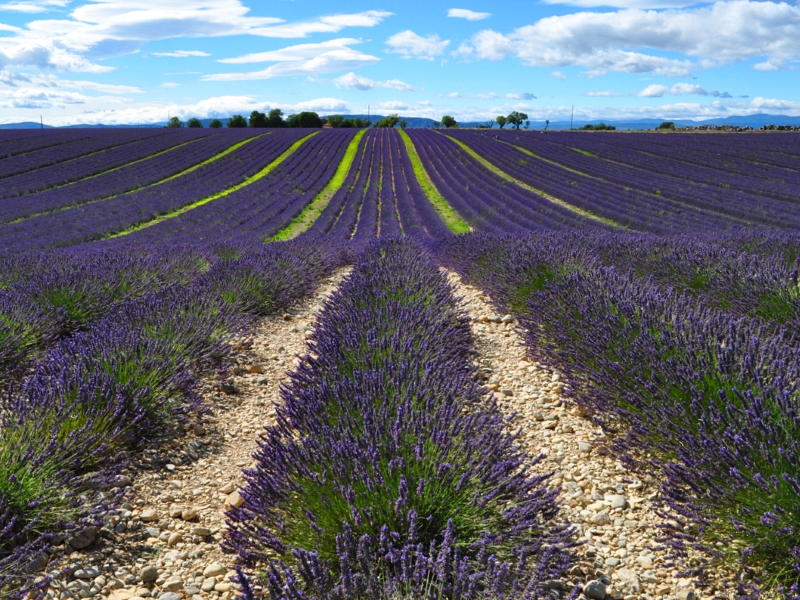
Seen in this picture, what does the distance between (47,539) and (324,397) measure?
4.08 ft

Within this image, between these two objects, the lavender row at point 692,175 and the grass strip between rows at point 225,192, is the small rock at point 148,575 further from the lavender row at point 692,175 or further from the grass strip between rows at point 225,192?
the lavender row at point 692,175

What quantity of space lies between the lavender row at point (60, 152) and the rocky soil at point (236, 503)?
97.3 ft

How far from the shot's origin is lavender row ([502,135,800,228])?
587 inches

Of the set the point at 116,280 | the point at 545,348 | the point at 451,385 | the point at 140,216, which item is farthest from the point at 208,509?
the point at 140,216

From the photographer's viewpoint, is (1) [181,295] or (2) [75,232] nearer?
(1) [181,295]

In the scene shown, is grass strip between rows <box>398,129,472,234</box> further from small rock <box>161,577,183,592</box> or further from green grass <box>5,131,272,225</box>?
small rock <box>161,577,183,592</box>

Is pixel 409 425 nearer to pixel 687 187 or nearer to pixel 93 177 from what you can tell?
pixel 687 187

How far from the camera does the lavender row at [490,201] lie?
1494 centimetres

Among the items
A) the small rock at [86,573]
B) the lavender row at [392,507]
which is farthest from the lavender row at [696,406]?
the small rock at [86,573]

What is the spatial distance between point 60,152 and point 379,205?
75.4 feet

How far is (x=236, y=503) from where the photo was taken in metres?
2.51

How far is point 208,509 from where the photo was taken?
254 centimetres

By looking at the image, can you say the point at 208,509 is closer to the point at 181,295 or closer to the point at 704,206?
the point at 181,295

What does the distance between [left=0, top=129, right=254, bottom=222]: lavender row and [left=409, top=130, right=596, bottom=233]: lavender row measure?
44.1ft
